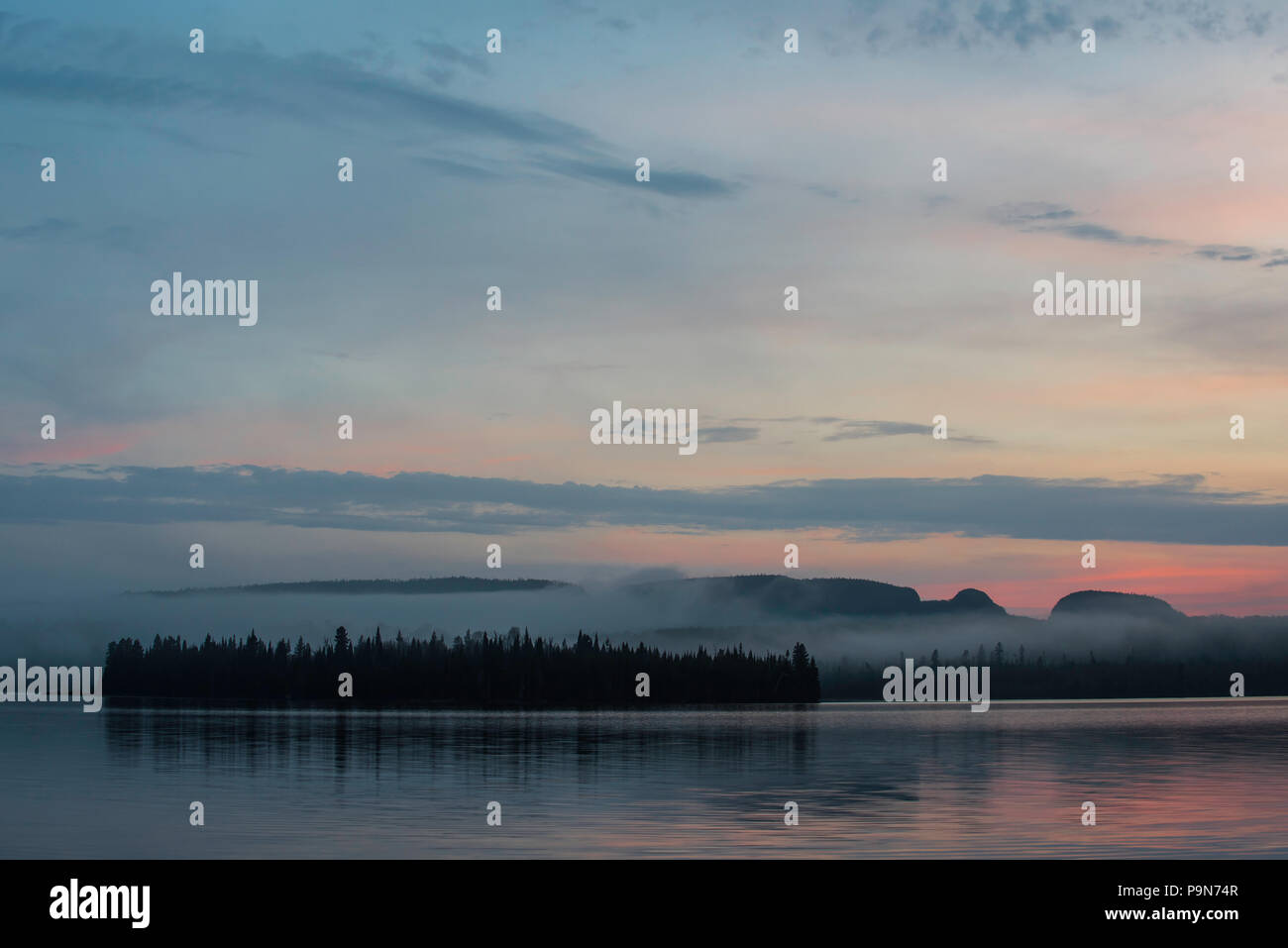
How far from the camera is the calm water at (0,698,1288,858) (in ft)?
174

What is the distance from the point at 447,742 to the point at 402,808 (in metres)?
68.6

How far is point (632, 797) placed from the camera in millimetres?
72938

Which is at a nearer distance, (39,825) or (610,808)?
(39,825)

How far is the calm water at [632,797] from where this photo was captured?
53000 mm

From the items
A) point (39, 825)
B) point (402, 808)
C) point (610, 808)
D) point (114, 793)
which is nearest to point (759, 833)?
point (610, 808)
